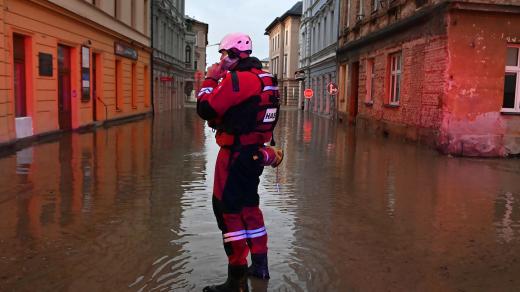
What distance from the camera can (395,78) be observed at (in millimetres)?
16406

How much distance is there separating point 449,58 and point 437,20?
1159 mm

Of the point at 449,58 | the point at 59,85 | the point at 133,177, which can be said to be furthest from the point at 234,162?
the point at 59,85

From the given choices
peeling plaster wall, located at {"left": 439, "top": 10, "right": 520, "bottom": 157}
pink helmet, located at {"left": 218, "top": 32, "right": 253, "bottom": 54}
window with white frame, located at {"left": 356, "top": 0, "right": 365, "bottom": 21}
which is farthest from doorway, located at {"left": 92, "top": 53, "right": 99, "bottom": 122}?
pink helmet, located at {"left": 218, "top": 32, "right": 253, "bottom": 54}

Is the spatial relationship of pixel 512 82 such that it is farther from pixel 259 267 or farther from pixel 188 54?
pixel 188 54

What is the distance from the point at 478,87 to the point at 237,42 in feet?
31.2

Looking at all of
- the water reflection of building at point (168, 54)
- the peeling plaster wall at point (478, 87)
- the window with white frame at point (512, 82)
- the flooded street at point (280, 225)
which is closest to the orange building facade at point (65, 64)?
the flooded street at point (280, 225)

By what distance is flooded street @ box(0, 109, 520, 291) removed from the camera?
390cm

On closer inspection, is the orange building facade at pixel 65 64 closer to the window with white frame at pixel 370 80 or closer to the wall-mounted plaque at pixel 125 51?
the wall-mounted plaque at pixel 125 51

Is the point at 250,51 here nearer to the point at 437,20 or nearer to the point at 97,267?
the point at 97,267

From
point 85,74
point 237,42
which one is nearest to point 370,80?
point 85,74

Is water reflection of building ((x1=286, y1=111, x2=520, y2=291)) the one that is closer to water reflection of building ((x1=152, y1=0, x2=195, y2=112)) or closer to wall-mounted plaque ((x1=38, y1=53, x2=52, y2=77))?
wall-mounted plaque ((x1=38, y1=53, x2=52, y2=77))

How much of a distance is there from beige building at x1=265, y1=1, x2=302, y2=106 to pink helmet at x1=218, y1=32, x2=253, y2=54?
49.7 metres

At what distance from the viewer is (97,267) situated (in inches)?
158

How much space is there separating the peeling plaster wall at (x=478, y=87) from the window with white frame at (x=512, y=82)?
0.94 ft
